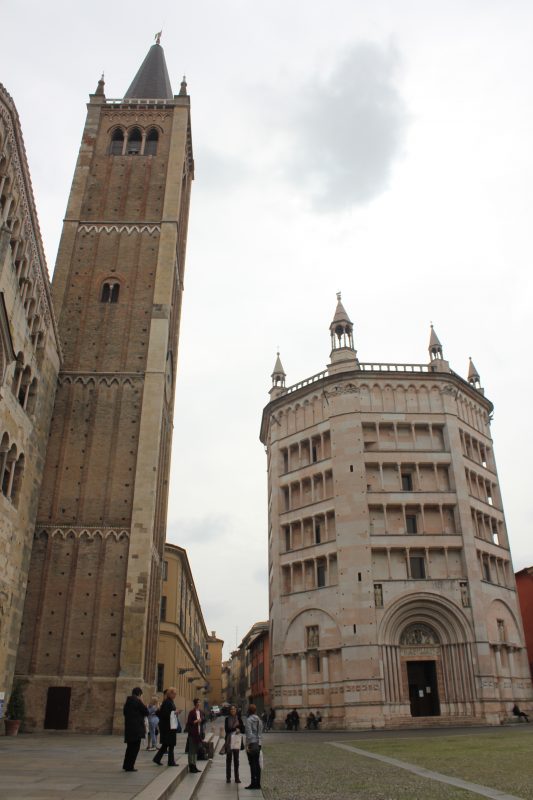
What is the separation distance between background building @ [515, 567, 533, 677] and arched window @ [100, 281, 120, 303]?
37.2 m

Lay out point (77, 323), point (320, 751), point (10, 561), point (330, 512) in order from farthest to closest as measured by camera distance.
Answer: point (330, 512)
point (77, 323)
point (10, 561)
point (320, 751)

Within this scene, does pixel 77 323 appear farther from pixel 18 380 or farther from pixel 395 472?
pixel 395 472

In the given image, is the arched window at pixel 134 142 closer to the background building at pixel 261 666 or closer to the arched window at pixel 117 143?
the arched window at pixel 117 143

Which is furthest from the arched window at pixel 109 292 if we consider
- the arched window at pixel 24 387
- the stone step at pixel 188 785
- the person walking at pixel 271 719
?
the person walking at pixel 271 719

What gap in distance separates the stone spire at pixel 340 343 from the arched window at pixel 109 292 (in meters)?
18.0

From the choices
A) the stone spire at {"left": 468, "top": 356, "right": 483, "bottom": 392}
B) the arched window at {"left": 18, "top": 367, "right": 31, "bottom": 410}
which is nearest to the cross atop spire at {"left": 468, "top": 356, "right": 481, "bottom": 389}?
the stone spire at {"left": 468, "top": 356, "right": 483, "bottom": 392}

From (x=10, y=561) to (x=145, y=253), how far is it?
63.6 feet

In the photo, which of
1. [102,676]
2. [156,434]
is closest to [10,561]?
[102,676]

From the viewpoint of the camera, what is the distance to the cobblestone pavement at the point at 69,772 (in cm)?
943

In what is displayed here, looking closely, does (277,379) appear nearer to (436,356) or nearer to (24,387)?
(436,356)

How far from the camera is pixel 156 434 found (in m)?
30.9

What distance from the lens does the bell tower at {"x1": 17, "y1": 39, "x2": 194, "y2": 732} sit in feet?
87.3

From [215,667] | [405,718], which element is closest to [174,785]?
[405,718]

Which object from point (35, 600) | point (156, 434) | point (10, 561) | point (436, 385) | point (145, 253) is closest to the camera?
point (10, 561)
